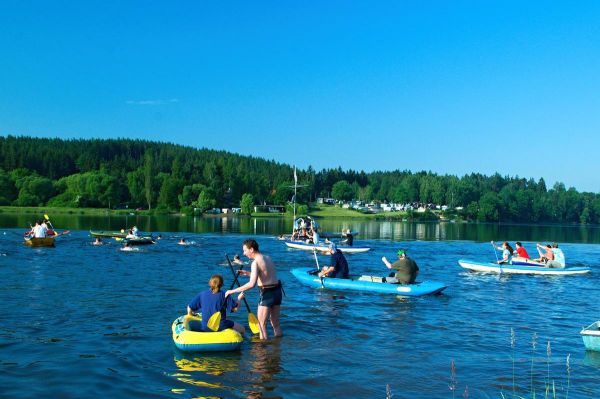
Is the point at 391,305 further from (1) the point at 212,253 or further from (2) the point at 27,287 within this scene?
(1) the point at 212,253

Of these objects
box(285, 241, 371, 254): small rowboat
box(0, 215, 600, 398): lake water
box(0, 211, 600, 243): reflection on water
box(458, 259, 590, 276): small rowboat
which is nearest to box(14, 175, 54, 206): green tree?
box(0, 211, 600, 243): reflection on water

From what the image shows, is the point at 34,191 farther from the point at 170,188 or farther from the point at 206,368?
the point at 206,368

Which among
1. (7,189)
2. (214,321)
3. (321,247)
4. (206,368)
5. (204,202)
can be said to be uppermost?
(7,189)

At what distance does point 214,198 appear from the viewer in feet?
474

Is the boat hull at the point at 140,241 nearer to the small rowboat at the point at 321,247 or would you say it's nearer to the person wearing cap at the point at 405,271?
the small rowboat at the point at 321,247

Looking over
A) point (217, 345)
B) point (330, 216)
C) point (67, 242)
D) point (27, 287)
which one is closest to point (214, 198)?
point (330, 216)

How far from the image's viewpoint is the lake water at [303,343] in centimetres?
1036

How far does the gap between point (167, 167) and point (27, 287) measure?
157032 mm

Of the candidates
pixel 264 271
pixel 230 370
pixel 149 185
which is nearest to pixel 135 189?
pixel 149 185

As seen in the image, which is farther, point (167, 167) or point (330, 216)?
point (167, 167)

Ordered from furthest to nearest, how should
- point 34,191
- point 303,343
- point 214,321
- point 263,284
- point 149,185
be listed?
point 149,185
point 34,191
point 303,343
point 263,284
point 214,321

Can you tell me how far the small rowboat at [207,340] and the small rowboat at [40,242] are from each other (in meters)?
27.1

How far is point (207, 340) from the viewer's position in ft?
39.6

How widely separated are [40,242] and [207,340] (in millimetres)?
27901
